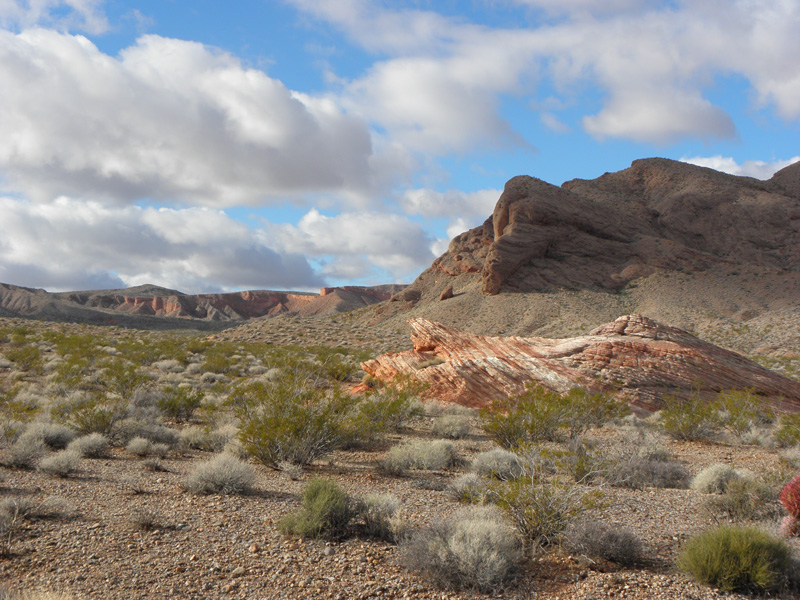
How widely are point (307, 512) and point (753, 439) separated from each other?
11.3m

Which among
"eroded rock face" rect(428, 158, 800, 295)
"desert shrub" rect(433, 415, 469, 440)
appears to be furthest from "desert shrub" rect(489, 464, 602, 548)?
"eroded rock face" rect(428, 158, 800, 295)

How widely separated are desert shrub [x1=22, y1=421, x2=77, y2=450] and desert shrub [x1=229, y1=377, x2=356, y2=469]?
130 inches

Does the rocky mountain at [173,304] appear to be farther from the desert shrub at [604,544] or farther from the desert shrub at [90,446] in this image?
the desert shrub at [604,544]

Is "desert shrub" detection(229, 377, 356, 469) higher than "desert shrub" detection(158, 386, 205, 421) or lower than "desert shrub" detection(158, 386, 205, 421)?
higher

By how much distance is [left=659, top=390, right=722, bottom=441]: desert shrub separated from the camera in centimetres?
1225

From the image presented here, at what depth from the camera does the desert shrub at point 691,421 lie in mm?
12250

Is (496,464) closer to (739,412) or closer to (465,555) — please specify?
(465,555)

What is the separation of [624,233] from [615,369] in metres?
52.5

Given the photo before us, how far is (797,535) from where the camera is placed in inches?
221

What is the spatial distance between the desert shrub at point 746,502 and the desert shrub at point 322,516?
4.70 meters

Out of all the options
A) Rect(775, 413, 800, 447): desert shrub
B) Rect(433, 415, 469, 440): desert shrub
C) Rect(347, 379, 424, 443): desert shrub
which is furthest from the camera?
Rect(433, 415, 469, 440): desert shrub

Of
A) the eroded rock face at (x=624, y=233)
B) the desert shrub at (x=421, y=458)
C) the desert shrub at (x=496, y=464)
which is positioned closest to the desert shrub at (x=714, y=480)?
the desert shrub at (x=496, y=464)

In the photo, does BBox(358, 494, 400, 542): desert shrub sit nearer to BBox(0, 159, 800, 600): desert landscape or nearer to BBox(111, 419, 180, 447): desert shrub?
BBox(0, 159, 800, 600): desert landscape

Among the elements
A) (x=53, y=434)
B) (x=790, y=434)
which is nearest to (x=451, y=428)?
(x=790, y=434)
